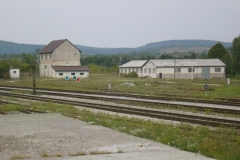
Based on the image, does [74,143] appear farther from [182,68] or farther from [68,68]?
[68,68]

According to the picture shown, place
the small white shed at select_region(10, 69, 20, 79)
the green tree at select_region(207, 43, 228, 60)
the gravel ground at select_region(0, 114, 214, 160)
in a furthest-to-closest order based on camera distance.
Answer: the green tree at select_region(207, 43, 228, 60), the small white shed at select_region(10, 69, 20, 79), the gravel ground at select_region(0, 114, 214, 160)

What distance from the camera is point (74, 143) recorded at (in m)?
14.1

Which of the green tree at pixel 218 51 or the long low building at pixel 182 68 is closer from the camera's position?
the long low building at pixel 182 68

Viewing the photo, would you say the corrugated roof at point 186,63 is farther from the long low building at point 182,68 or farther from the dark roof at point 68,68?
the dark roof at point 68,68

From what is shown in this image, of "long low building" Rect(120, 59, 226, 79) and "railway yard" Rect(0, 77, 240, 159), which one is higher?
"long low building" Rect(120, 59, 226, 79)

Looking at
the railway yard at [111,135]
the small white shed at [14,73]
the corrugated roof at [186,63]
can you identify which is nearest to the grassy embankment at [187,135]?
the railway yard at [111,135]

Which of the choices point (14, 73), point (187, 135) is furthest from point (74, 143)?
point (14, 73)

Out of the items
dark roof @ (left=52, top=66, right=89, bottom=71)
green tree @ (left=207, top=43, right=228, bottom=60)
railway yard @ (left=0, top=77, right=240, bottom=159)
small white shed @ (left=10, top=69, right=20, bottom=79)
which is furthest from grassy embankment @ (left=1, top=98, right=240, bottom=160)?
green tree @ (left=207, top=43, right=228, bottom=60)

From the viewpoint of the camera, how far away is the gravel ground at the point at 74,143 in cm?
1193

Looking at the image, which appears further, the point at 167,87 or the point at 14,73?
the point at 14,73

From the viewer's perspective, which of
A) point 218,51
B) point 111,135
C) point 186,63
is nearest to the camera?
point 111,135

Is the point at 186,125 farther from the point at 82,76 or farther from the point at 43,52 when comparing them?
the point at 43,52

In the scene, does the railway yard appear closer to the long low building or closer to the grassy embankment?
the grassy embankment

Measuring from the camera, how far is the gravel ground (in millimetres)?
11925
